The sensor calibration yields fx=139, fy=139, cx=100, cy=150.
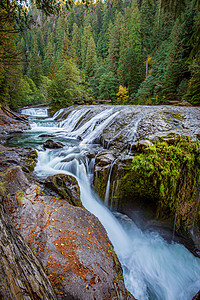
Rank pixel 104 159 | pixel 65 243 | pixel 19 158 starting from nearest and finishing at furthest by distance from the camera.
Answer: pixel 65 243
pixel 104 159
pixel 19 158

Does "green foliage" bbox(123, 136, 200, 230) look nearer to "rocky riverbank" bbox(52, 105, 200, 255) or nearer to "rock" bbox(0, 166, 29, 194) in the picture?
"rocky riverbank" bbox(52, 105, 200, 255)

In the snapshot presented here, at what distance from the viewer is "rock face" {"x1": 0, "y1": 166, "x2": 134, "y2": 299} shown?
1.73 metres

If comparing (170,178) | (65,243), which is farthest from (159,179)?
(65,243)

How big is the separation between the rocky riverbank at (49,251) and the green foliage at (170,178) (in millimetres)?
1900

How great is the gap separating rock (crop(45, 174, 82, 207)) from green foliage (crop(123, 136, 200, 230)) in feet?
5.09

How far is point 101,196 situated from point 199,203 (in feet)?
9.57

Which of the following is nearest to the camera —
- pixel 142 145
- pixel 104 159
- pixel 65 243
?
pixel 65 243

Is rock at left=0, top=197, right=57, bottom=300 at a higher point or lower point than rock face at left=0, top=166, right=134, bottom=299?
higher


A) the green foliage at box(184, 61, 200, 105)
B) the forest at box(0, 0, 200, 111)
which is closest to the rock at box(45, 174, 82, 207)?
the forest at box(0, 0, 200, 111)

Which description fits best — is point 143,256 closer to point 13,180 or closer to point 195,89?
point 13,180

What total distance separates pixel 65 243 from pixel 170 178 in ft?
10.1

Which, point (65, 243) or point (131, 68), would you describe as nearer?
point (65, 243)

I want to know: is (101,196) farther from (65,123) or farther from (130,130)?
(65,123)

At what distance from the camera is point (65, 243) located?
2.10 m
